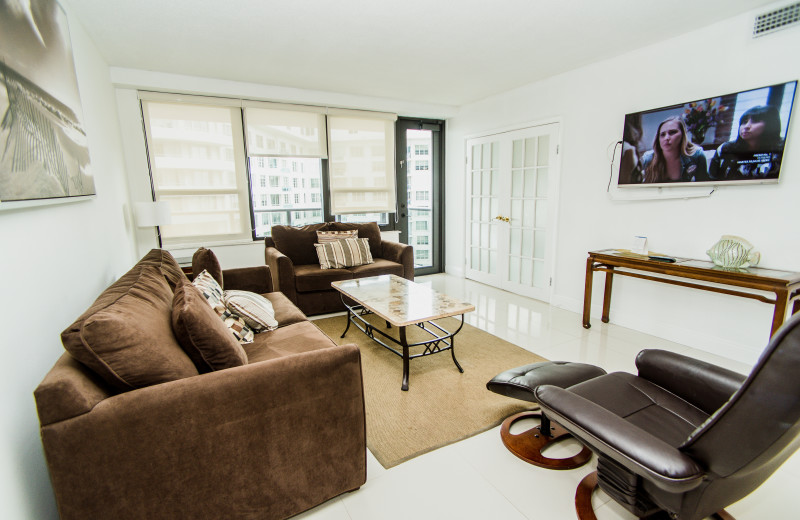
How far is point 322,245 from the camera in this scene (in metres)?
3.90

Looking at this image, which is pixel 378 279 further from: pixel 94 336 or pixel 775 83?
pixel 775 83

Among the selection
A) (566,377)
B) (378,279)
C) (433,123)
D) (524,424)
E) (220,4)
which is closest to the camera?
(566,377)

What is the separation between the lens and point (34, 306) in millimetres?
1274

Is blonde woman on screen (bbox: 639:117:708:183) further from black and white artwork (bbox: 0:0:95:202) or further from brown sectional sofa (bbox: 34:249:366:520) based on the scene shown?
black and white artwork (bbox: 0:0:95:202)

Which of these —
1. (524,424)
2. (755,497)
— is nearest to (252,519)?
(524,424)

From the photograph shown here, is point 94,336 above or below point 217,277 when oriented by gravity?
above

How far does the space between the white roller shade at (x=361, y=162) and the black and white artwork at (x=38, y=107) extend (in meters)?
2.90

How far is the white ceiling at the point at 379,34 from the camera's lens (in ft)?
7.64

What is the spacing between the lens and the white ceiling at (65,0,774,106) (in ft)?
7.64

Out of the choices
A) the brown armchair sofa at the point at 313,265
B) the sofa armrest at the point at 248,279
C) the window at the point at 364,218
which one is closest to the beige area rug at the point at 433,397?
the brown armchair sofa at the point at 313,265

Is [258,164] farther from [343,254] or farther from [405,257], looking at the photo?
[405,257]

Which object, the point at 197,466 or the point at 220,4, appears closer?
the point at 197,466

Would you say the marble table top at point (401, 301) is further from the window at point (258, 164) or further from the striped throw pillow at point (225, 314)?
the window at point (258, 164)

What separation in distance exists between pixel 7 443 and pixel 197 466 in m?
0.51
